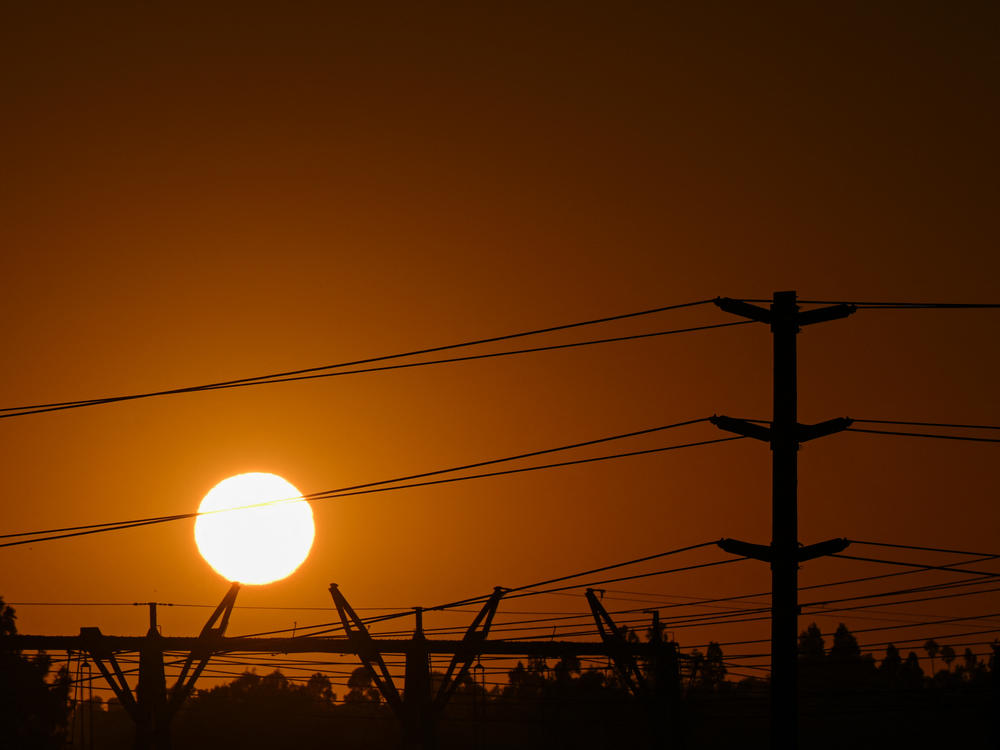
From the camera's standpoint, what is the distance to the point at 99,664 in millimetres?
33938

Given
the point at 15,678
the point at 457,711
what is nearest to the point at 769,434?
the point at 15,678

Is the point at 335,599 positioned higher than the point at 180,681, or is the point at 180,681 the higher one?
the point at 335,599

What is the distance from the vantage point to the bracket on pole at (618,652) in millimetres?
32344

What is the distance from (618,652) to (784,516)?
15893 millimetres

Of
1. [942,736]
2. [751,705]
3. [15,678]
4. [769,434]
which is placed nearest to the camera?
[769,434]

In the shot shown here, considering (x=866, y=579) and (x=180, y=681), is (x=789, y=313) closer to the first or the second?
(x=866, y=579)

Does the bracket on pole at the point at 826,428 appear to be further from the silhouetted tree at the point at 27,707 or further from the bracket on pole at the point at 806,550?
the silhouetted tree at the point at 27,707

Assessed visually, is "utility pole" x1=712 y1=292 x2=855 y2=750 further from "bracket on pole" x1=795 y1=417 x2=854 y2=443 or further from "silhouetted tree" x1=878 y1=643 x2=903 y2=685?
"silhouetted tree" x1=878 y1=643 x2=903 y2=685

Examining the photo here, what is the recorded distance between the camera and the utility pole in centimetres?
1722

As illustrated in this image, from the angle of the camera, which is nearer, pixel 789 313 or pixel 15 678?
pixel 789 313

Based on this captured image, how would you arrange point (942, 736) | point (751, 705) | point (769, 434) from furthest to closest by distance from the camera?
point (751, 705)
point (942, 736)
point (769, 434)

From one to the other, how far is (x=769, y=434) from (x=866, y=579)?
378 inches

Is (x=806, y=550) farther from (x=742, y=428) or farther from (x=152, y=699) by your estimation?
(x=152, y=699)

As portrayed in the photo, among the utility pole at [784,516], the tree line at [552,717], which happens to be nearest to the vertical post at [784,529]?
the utility pole at [784,516]
